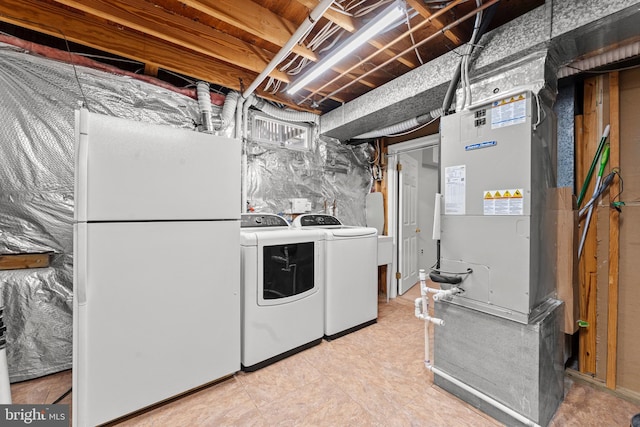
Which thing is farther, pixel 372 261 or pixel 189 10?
pixel 372 261

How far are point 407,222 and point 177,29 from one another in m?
3.50

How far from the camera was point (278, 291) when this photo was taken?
2.27 meters

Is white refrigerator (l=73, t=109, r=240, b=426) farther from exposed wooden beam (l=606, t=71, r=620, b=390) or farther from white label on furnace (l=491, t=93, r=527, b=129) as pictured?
exposed wooden beam (l=606, t=71, r=620, b=390)

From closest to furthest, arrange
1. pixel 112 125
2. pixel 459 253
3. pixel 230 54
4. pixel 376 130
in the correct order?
1. pixel 112 125
2. pixel 459 253
3. pixel 230 54
4. pixel 376 130

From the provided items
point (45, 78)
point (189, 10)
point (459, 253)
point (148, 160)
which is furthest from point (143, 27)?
point (459, 253)

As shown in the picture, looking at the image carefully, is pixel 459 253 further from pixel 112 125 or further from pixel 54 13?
pixel 54 13

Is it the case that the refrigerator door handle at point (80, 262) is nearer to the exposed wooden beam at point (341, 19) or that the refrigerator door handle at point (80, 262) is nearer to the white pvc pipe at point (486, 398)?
the exposed wooden beam at point (341, 19)

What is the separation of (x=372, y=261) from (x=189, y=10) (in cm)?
273

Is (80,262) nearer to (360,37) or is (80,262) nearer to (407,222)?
(360,37)

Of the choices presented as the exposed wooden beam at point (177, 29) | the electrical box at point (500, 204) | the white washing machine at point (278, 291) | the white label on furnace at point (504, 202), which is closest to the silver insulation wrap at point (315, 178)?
the white washing machine at point (278, 291)

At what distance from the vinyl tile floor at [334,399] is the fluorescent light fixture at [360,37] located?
2.46m

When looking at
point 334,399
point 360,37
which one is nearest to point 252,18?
point 360,37

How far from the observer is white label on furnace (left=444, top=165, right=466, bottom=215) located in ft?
5.93

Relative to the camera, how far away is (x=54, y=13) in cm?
197
